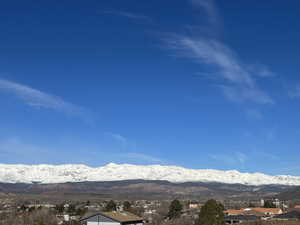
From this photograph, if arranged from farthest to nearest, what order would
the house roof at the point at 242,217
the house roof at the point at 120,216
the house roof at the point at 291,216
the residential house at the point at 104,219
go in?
the house roof at the point at 242,217
the house roof at the point at 291,216
the house roof at the point at 120,216
the residential house at the point at 104,219

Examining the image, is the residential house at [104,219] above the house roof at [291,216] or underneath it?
above

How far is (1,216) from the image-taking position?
10850 cm

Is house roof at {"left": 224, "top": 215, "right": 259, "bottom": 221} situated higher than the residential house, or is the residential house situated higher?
the residential house

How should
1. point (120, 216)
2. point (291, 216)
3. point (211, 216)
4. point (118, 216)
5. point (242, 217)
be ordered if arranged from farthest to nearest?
point (242, 217) → point (291, 216) → point (120, 216) → point (118, 216) → point (211, 216)

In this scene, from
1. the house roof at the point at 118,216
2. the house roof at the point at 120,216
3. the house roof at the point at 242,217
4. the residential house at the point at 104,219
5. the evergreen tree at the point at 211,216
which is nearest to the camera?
the evergreen tree at the point at 211,216

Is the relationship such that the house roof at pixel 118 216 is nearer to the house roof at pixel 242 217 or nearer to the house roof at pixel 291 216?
the house roof at pixel 242 217

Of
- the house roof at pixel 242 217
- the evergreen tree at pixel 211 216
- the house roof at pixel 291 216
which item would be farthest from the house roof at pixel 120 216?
the house roof at pixel 291 216

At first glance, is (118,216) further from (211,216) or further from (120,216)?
(211,216)

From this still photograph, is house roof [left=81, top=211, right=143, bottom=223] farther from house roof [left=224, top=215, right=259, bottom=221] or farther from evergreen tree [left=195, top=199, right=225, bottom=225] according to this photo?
house roof [left=224, top=215, right=259, bottom=221]

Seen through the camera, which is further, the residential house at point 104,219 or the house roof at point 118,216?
the house roof at point 118,216

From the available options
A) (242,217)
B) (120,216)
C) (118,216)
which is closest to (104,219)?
(118,216)

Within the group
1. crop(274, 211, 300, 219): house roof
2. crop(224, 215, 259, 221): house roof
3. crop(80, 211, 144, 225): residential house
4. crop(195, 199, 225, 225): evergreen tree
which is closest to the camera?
crop(195, 199, 225, 225): evergreen tree

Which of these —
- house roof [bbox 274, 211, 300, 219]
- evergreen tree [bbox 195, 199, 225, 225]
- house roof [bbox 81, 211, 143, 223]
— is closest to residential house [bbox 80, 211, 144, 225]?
house roof [bbox 81, 211, 143, 223]

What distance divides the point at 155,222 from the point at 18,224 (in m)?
26.9
